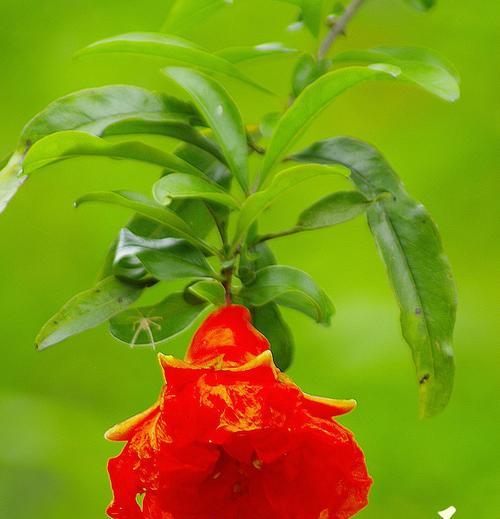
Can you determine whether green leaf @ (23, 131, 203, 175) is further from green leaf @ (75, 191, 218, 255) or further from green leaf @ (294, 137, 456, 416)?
green leaf @ (294, 137, 456, 416)

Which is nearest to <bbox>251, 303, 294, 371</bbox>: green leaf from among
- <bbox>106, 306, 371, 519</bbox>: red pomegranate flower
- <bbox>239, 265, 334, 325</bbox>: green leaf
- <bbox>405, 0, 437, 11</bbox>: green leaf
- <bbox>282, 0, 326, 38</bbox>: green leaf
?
<bbox>239, 265, 334, 325</bbox>: green leaf

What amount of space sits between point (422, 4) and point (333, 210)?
0.44 m

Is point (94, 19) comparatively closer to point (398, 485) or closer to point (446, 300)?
point (398, 485)

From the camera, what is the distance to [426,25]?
1.77m

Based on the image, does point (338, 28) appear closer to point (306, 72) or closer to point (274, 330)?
point (306, 72)

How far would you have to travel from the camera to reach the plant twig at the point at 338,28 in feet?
3.34

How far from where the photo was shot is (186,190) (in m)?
0.77

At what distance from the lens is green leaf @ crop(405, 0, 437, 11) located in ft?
3.84

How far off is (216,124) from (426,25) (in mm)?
1004

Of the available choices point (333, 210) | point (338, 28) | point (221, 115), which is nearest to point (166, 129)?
point (221, 115)

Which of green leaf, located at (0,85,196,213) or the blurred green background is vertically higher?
green leaf, located at (0,85,196,213)

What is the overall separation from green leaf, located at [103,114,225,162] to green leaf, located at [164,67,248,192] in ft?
0.11

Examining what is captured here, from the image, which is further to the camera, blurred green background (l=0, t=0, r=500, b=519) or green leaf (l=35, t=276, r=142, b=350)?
blurred green background (l=0, t=0, r=500, b=519)

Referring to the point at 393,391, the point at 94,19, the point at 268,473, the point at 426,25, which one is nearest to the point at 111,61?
the point at 94,19
